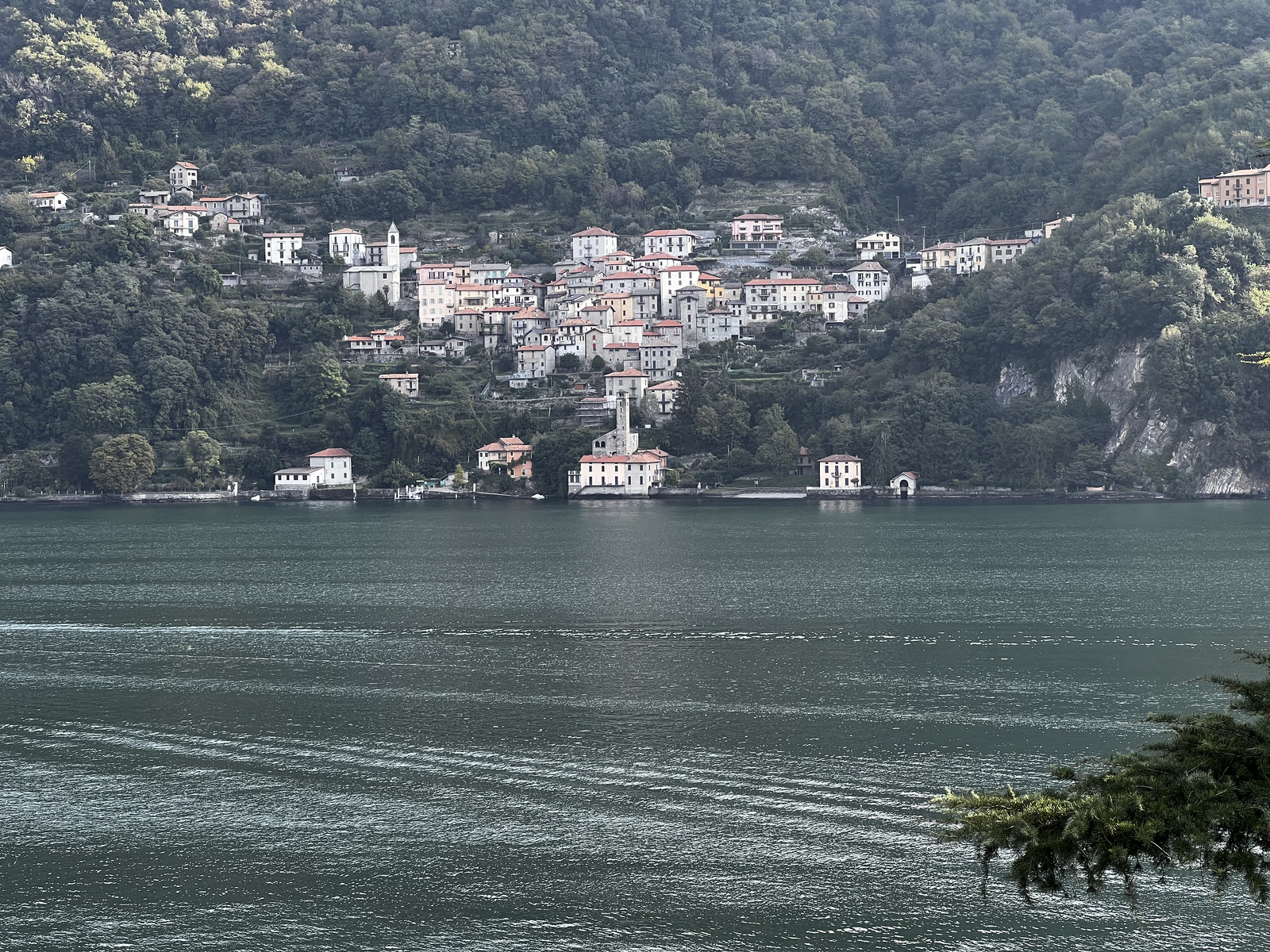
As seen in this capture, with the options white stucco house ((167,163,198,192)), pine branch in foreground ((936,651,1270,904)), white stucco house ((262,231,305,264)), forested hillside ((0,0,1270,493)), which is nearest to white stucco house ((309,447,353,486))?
forested hillside ((0,0,1270,493))

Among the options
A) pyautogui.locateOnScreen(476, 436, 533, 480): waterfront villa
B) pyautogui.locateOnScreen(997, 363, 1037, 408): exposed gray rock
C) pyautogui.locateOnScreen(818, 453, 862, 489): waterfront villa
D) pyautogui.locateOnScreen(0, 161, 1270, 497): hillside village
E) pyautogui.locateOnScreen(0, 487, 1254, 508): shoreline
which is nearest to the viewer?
pyautogui.locateOnScreen(0, 487, 1254, 508): shoreline

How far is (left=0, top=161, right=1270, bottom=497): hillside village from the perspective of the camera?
71.5m

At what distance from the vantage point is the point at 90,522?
57.9 meters

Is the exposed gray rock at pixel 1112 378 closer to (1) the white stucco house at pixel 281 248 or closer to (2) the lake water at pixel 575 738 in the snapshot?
(2) the lake water at pixel 575 738

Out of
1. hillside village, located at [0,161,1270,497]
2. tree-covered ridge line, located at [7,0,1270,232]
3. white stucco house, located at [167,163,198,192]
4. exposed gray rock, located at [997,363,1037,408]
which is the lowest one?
exposed gray rock, located at [997,363,1037,408]

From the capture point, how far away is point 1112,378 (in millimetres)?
70000

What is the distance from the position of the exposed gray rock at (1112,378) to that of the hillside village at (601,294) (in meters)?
9.26

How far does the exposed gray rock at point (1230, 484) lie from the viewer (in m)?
66.1

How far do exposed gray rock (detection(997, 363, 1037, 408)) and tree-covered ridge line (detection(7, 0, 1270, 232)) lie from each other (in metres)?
18.7

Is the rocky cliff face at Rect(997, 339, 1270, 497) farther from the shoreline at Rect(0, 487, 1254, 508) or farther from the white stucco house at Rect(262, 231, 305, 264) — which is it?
the white stucco house at Rect(262, 231, 305, 264)

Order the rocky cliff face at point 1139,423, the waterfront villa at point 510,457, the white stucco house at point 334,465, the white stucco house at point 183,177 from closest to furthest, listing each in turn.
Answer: the rocky cliff face at point 1139,423
the white stucco house at point 334,465
the waterfront villa at point 510,457
the white stucco house at point 183,177

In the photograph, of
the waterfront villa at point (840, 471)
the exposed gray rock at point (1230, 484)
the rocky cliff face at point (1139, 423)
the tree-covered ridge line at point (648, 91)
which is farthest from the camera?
the tree-covered ridge line at point (648, 91)

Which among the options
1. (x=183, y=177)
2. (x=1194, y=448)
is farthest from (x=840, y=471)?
(x=183, y=177)

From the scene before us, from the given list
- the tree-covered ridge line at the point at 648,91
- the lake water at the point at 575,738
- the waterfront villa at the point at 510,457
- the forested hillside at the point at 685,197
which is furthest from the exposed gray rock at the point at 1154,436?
the waterfront villa at the point at 510,457
